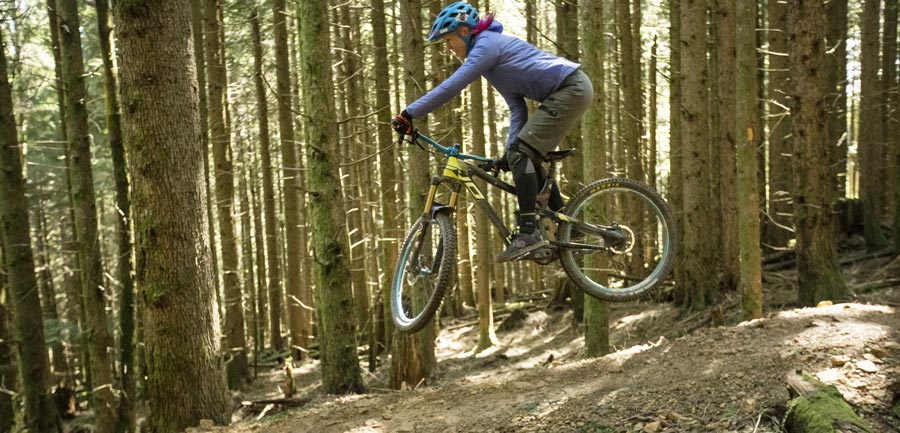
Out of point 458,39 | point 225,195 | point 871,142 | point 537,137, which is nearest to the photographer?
point 458,39

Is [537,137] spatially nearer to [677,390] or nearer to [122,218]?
[677,390]

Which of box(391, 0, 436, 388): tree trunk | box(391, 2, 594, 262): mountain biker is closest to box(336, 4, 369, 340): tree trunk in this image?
box(391, 0, 436, 388): tree trunk

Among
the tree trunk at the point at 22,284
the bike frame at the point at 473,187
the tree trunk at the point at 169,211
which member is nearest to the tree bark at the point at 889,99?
the bike frame at the point at 473,187

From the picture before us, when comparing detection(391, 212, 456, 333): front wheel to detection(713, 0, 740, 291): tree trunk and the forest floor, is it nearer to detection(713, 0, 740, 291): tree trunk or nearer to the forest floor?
the forest floor

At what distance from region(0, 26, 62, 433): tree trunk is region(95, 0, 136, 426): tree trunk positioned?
74.3 inches

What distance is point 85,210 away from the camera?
10.5 meters

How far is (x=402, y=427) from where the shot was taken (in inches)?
243

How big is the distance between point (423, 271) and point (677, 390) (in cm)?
238

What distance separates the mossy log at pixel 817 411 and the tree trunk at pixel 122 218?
8978mm

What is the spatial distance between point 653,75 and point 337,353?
14.6 m

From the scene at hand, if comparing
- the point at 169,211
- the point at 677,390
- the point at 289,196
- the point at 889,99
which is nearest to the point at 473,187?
the point at 677,390

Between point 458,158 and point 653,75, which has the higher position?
point 653,75

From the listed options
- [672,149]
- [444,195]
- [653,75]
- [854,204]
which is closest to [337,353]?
[444,195]

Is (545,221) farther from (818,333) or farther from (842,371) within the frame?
(818,333)
